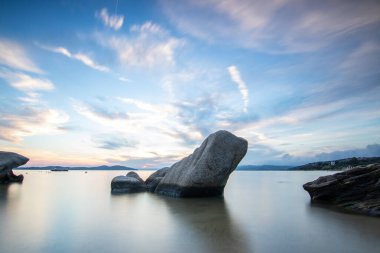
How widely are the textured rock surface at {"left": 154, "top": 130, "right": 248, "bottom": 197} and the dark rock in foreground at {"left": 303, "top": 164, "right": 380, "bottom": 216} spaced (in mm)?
6313

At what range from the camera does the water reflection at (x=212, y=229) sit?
325 inches

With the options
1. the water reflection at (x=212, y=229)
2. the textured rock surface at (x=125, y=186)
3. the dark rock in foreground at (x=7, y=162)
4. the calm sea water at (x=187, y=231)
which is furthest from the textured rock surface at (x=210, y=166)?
the dark rock in foreground at (x=7, y=162)

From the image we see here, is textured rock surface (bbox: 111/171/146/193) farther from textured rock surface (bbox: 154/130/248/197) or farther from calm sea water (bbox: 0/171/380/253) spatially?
calm sea water (bbox: 0/171/380/253)

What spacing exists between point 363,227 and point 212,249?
6712 millimetres

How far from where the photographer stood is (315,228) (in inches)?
431

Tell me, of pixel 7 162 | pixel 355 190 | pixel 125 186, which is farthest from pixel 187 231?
pixel 7 162

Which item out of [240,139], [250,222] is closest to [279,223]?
[250,222]

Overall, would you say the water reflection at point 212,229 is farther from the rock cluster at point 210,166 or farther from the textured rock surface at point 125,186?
the textured rock surface at point 125,186

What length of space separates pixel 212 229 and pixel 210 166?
33.3ft

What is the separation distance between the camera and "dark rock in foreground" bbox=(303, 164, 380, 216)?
1434cm

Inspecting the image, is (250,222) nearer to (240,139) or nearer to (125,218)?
(125,218)

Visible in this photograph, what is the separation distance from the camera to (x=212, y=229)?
10594 millimetres

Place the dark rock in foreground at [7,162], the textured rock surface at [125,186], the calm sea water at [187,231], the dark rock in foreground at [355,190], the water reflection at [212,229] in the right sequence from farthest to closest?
the dark rock in foreground at [7,162] → the textured rock surface at [125,186] → the dark rock in foreground at [355,190] → the calm sea water at [187,231] → the water reflection at [212,229]

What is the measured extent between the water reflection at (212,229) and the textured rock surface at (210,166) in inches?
192
